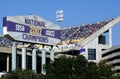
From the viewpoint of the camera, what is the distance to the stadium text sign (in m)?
83.5

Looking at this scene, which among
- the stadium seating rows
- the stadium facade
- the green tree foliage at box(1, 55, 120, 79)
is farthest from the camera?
the stadium seating rows

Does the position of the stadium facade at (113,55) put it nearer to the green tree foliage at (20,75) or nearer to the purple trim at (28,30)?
the purple trim at (28,30)

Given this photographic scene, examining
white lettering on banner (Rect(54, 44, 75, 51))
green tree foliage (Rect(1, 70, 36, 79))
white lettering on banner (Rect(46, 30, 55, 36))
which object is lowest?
green tree foliage (Rect(1, 70, 36, 79))

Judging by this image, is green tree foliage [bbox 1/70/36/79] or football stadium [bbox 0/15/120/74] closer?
green tree foliage [bbox 1/70/36/79]

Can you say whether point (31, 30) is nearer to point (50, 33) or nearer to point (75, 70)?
point (50, 33)

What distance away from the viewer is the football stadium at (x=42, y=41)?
86.1 meters

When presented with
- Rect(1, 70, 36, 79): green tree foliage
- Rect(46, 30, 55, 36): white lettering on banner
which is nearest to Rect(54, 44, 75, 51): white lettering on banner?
Rect(46, 30, 55, 36): white lettering on banner

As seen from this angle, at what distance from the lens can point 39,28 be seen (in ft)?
294

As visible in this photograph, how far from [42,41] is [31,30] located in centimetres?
372

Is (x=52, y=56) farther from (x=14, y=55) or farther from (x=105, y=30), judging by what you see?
(x=105, y=30)

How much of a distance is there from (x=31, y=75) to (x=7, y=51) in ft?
67.8

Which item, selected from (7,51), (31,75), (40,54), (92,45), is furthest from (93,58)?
(31,75)

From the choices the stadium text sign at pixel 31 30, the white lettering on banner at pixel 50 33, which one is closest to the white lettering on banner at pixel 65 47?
the stadium text sign at pixel 31 30

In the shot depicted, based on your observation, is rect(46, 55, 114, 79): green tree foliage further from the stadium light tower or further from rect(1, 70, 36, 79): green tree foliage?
the stadium light tower
